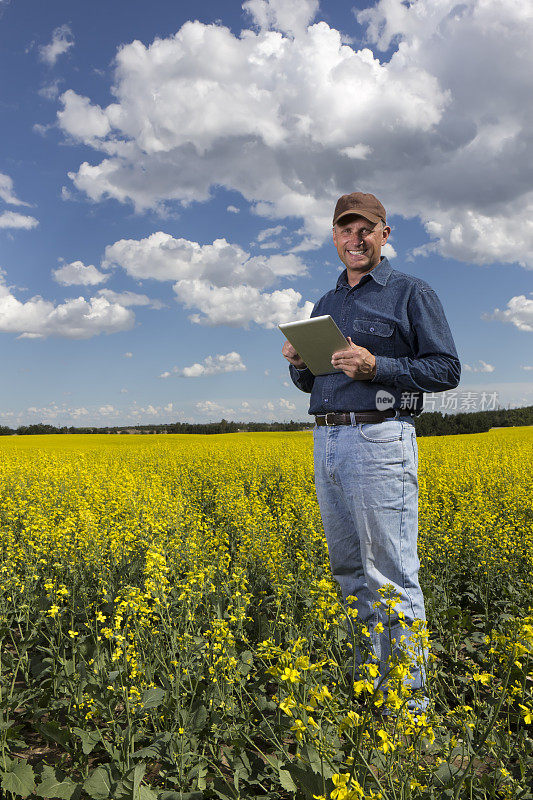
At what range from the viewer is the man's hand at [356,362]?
8.00 ft

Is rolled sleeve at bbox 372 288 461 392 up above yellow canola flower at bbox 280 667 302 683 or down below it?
above

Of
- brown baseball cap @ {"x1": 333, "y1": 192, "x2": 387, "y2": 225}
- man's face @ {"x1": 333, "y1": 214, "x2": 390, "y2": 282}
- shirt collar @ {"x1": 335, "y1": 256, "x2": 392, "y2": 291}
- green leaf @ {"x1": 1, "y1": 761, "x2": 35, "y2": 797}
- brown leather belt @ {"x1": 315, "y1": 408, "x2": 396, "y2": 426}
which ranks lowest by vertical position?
green leaf @ {"x1": 1, "y1": 761, "x2": 35, "y2": 797}

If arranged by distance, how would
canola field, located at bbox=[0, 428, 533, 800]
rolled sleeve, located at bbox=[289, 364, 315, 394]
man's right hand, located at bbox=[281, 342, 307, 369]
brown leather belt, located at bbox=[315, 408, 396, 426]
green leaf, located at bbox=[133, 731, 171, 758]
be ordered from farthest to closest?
rolled sleeve, located at bbox=[289, 364, 315, 394]
man's right hand, located at bbox=[281, 342, 307, 369]
brown leather belt, located at bbox=[315, 408, 396, 426]
green leaf, located at bbox=[133, 731, 171, 758]
canola field, located at bbox=[0, 428, 533, 800]

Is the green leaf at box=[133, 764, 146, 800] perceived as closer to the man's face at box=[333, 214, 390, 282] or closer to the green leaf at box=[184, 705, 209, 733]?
the green leaf at box=[184, 705, 209, 733]

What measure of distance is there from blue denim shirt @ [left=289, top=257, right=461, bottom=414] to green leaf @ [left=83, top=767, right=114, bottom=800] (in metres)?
1.92

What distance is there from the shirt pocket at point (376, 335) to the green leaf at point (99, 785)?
2276 millimetres

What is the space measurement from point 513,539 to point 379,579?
2.85 metres

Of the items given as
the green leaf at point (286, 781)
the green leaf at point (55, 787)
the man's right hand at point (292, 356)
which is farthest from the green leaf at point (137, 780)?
the man's right hand at point (292, 356)

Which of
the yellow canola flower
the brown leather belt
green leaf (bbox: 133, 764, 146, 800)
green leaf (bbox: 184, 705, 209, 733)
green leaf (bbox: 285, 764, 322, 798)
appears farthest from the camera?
the brown leather belt

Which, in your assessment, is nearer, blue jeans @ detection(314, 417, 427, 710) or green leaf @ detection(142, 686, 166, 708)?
green leaf @ detection(142, 686, 166, 708)

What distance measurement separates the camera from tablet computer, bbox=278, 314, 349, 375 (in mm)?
2402

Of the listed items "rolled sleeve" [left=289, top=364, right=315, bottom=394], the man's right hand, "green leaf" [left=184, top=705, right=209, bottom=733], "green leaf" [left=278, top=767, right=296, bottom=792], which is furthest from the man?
"green leaf" [left=184, top=705, right=209, bottom=733]

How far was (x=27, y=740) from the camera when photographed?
279 centimetres

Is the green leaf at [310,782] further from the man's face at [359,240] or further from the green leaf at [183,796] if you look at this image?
the man's face at [359,240]
